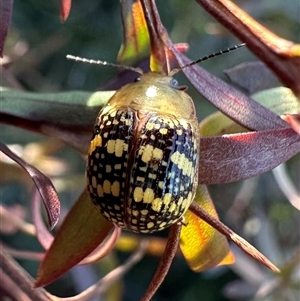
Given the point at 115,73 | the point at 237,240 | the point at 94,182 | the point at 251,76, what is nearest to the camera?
the point at 237,240

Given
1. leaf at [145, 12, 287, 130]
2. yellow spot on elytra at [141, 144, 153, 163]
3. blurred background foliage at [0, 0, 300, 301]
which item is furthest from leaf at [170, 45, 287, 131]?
blurred background foliage at [0, 0, 300, 301]

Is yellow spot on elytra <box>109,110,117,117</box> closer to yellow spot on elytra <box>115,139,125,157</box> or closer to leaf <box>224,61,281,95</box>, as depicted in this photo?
yellow spot on elytra <box>115,139,125,157</box>

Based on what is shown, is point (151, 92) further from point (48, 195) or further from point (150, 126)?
point (48, 195)

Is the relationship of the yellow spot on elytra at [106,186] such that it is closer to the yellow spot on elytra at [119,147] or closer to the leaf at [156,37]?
the yellow spot on elytra at [119,147]

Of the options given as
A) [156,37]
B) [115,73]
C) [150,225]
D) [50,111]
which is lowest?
[115,73]

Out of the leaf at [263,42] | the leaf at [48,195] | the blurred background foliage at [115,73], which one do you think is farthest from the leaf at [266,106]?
the blurred background foliage at [115,73]

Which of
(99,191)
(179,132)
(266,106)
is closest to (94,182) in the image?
(99,191)
